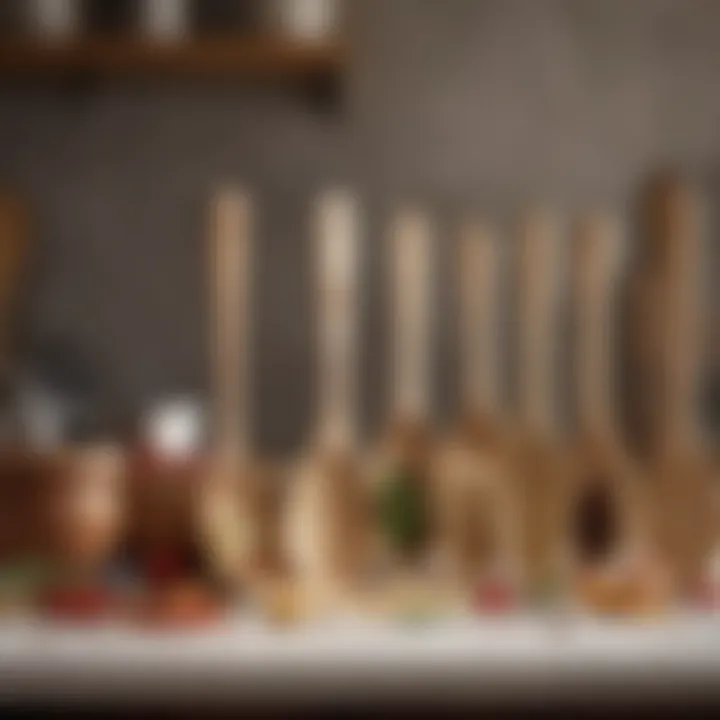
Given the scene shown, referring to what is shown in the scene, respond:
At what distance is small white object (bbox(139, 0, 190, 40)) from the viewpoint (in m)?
1.44

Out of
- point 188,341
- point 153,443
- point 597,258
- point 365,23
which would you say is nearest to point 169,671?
point 153,443

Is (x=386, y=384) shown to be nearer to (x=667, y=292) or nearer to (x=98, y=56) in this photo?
(x=667, y=292)

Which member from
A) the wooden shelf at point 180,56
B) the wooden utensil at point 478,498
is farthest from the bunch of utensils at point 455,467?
the wooden shelf at point 180,56

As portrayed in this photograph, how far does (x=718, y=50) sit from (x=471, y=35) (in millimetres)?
232

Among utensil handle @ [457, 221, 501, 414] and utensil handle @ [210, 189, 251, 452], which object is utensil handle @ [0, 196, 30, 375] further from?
utensil handle @ [457, 221, 501, 414]

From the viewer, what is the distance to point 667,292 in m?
1.44

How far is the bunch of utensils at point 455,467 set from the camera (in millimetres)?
1331

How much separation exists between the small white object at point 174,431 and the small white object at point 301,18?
0.34 meters

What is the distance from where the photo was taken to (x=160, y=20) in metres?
1.44

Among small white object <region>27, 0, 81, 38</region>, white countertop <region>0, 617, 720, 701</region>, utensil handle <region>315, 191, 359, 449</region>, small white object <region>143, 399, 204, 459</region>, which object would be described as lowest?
white countertop <region>0, 617, 720, 701</region>

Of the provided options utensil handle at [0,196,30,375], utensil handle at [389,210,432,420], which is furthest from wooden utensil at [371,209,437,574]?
utensil handle at [0,196,30,375]

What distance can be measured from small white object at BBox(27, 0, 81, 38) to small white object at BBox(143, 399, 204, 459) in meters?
0.34

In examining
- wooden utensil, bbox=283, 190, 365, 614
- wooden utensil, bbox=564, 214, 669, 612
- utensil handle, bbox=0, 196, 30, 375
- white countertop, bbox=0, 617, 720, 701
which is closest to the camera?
white countertop, bbox=0, 617, 720, 701

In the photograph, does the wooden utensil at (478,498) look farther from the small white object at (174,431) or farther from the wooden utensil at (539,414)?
the small white object at (174,431)
